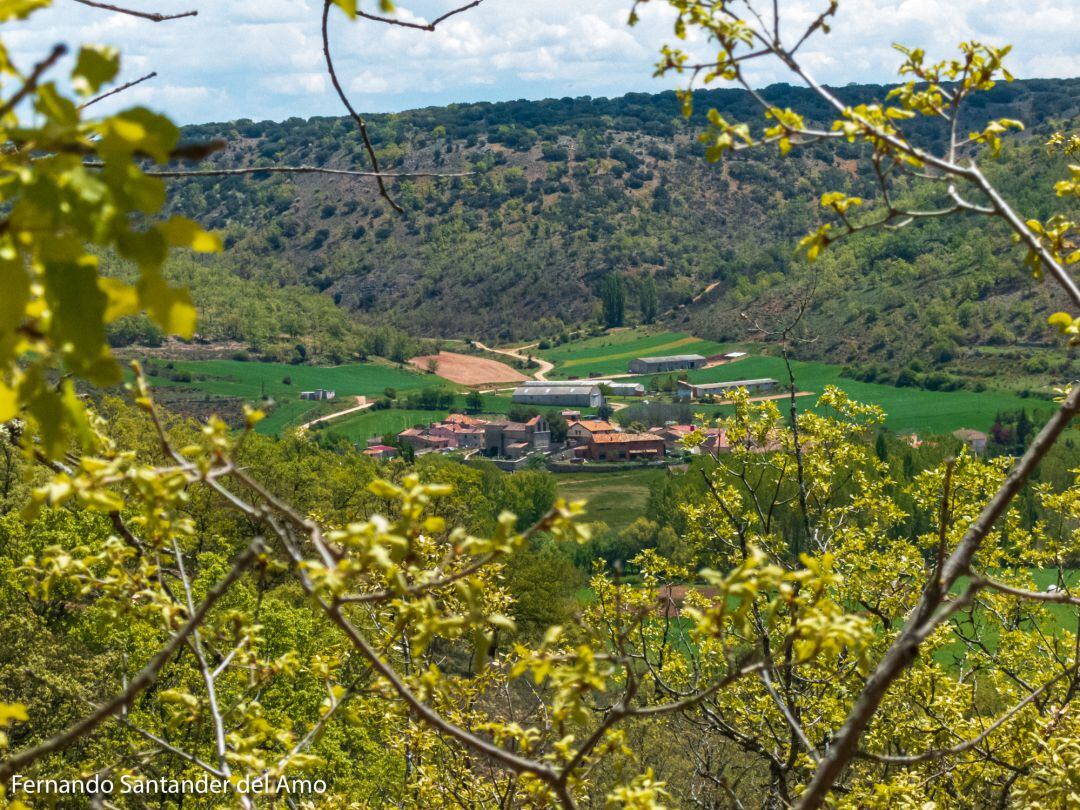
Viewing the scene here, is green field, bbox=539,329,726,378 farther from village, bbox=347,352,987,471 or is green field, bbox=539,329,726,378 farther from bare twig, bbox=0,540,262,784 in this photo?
bare twig, bbox=0,540,262,784

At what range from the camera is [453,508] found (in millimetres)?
32406

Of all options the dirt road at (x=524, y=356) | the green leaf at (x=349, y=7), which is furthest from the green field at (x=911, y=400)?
the green leaf at (x=349, y=7)

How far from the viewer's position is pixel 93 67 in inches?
55.2

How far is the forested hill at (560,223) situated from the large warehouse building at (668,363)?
7.70m

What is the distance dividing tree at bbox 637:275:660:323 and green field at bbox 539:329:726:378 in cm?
289

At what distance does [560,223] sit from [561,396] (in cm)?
4725

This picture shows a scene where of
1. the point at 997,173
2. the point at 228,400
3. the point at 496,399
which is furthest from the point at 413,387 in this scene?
the point at 997,173

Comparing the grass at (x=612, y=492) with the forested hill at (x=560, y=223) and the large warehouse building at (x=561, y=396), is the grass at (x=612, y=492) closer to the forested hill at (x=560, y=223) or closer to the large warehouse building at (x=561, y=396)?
the large warehouse building at (x=561, y=396)

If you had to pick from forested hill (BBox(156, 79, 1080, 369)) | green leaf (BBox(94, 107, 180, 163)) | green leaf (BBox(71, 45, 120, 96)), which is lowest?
forested hill (BBox(156, 79, 1080, 369))

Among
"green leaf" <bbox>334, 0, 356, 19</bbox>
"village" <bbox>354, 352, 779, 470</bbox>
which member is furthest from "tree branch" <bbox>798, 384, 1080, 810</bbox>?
"village" <bbox>354, 352, 779, 470</bbox>

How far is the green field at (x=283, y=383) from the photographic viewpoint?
85250 millimetres

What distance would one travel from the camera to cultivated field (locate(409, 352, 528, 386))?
112062 mm

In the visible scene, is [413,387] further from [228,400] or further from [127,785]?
[127,785]

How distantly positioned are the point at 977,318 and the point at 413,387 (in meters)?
50.9
